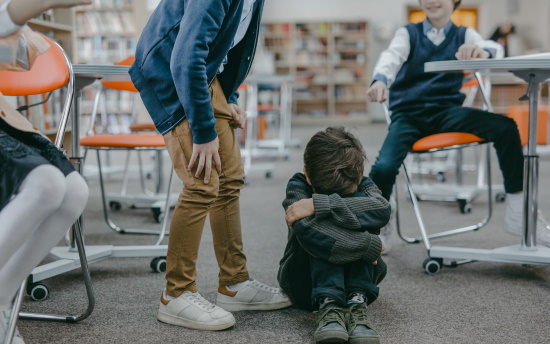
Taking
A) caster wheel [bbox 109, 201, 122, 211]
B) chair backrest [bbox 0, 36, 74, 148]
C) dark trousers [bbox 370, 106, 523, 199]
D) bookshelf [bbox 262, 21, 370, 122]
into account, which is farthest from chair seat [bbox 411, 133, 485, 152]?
bookshelf [bbox 262, 21, 370, 122]

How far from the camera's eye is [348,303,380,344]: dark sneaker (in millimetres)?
1226

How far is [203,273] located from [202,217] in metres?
0.56

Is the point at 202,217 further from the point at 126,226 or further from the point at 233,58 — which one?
the point at 126,226

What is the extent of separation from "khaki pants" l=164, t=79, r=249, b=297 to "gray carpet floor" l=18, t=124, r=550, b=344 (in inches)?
4.8

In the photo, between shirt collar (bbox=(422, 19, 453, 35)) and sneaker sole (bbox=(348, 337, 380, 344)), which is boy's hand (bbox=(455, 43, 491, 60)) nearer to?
shirt collar (bbox=(422, 19, 453, 35))

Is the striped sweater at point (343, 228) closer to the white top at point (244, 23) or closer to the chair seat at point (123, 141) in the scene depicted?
the white top at point (244, 23)

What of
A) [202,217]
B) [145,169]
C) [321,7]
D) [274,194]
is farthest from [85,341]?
[321,7]

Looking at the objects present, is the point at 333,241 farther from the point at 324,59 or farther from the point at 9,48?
the point at 324,59

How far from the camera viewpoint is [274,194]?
355 cm

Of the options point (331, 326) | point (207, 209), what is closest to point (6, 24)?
point (207, 209)

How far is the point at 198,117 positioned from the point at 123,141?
103 centimetres

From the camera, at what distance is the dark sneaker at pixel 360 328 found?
123 centimetres

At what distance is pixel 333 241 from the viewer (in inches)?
52.3

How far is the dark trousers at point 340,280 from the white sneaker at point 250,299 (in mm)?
164
